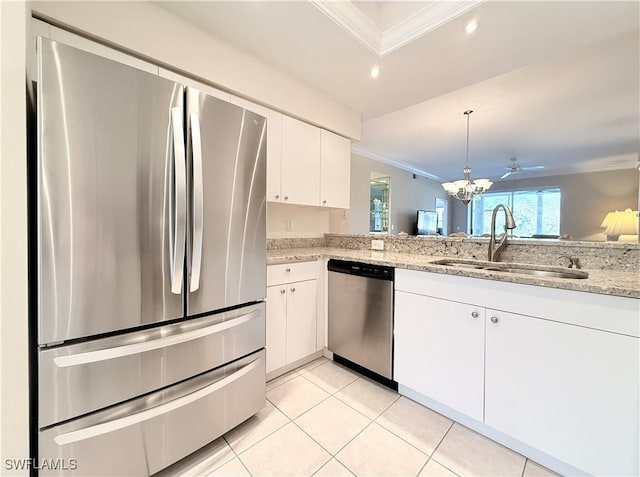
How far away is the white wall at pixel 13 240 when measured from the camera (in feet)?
2.48

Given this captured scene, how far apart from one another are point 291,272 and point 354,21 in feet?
5.59

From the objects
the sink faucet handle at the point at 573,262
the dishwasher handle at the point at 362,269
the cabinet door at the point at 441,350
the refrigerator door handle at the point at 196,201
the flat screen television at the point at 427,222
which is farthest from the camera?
the flat screen television at the point at 427,222

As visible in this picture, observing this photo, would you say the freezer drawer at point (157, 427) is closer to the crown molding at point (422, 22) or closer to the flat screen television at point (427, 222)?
the crown molding at point (422, 22)

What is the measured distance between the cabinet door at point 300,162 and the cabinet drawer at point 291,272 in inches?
22.9

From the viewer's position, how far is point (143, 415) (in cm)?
103

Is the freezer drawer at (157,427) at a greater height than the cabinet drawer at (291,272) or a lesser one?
lesser

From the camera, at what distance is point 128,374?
0.99 m

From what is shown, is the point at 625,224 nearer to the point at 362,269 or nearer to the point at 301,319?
the point at 362,269

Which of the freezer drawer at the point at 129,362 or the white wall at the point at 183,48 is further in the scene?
the white wall at the point at 183,48

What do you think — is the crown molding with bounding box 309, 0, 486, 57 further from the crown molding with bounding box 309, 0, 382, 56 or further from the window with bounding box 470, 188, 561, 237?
the window with bounding box 470, 188, 561, 237

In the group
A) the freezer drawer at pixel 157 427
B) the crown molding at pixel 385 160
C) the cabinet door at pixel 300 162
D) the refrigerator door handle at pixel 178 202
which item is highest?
the crown molding at pixel 385 160

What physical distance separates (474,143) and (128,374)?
550 cm

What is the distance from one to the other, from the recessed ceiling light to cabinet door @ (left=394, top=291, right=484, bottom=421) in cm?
161

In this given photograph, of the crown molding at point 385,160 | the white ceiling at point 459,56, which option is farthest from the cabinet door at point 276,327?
the crown molding at point 385,160
